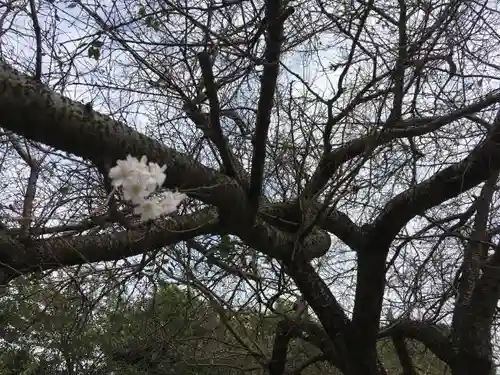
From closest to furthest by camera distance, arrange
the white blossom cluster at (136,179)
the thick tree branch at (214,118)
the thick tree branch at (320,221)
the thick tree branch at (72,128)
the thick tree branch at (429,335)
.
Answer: the white blossom cluster at (136,179)
the thick tree branch at (72,128)
the thick tree branch at (214,118)
the thick tree branch at (320,221)
the thick tree branch at (429,335)

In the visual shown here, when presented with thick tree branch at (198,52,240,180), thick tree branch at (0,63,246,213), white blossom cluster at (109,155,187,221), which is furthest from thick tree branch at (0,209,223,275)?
white blossom cluster at (109,155,187,221)

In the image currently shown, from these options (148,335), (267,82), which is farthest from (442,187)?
(148,335)

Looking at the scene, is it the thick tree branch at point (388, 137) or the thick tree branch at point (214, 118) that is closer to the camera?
the thick tree branch at point (214, 118)

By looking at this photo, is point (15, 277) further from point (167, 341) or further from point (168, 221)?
point (167, 341)

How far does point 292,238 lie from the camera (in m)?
3.21

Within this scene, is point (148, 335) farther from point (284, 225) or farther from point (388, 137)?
point (388, 137)

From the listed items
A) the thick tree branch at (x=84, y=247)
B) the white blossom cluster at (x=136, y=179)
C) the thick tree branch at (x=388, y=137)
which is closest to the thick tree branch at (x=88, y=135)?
the thick tree branch at (x=84, y=247)

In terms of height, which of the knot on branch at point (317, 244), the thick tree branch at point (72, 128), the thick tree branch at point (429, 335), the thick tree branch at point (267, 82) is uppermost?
the knot on branch at point (317, 244)

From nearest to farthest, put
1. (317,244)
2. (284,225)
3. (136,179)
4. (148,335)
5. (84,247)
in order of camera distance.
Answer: (136,179)
(84,247)
(284,225)
(317,244)
(148,335)

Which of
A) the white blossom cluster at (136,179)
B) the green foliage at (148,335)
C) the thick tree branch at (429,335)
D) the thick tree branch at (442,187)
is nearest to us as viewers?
the white blossom cluster at (136,179)

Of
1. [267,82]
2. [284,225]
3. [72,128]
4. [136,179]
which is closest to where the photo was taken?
[136,179]

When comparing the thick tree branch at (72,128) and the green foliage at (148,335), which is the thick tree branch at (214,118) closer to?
the thick tree branch at (72,128)

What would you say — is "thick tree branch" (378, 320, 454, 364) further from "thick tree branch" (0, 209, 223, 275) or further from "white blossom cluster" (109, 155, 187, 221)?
"white blossom cluster" (109, 155, 187, 221)

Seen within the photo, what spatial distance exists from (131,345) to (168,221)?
2640mm
